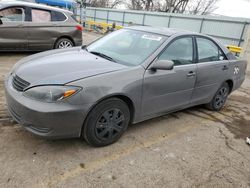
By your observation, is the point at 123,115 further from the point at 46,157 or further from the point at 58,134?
the point at 46,157

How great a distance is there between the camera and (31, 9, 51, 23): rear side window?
24.5 feet

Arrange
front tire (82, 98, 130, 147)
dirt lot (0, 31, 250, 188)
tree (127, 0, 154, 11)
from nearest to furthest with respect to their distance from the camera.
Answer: dirt lot (0, 31, 250, 188)
front tire (82, 98, 130, 147)
tree (127, 0, 154, 11)

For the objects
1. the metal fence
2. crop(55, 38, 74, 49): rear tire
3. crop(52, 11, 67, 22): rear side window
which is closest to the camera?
crop(52, 11, 67, 22): rear side window

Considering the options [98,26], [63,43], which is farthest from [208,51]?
[98,26]

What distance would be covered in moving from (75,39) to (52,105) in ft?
20.5

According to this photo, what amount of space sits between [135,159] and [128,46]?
1729 mm

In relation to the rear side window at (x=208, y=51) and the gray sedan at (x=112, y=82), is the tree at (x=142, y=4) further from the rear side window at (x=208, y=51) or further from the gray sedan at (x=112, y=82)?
the gray sedan at (x=112, y=82)

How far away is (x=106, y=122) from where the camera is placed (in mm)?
3053

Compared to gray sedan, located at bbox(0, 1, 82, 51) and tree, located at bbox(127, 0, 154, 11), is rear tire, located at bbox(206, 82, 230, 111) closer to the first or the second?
gray sedan, located at bbox(0, 1, 82, 51)

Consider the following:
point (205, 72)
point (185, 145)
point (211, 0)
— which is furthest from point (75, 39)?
point (211, 0)

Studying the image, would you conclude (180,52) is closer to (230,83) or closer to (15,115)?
(230,83)

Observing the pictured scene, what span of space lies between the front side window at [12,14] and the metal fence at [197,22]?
1169 cm

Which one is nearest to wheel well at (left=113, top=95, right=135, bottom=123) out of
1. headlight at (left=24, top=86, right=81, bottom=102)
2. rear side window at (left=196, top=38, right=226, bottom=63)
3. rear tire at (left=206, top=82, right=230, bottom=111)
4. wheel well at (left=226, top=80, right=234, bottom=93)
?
headlight at (left=24, top=86, right=81, bottom=102)

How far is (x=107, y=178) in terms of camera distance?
8.57ft
